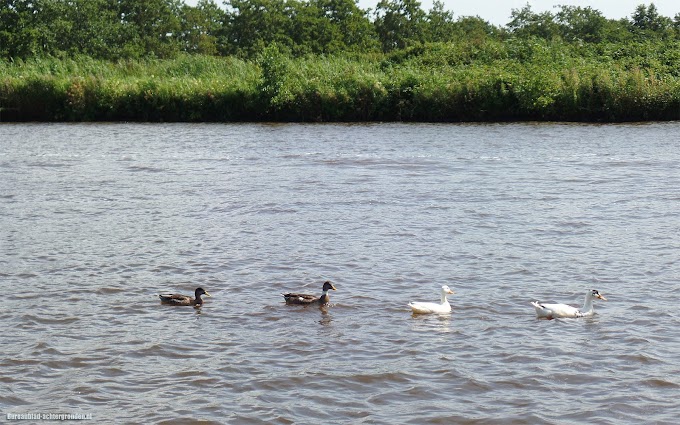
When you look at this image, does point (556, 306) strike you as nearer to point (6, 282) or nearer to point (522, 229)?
point (522, 229)

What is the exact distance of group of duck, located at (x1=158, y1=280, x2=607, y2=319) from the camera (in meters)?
11.9

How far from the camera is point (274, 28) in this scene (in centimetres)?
7369

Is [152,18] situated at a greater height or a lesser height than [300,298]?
greater

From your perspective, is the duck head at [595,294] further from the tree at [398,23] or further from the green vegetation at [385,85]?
the tree at [398,23]

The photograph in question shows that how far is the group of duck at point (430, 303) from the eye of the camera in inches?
469

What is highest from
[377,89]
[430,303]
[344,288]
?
[377,89]

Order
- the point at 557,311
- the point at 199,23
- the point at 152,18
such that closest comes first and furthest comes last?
the point at 557,311
the point at 152,18
the point at 199,23

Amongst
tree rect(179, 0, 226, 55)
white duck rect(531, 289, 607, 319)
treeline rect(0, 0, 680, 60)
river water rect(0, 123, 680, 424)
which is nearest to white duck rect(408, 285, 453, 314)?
river water rect(0, 123, 680, 424)

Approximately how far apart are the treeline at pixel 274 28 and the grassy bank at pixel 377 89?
14457 mm

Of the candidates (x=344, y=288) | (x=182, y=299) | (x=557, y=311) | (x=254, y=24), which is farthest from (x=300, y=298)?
(x=254, y=24)

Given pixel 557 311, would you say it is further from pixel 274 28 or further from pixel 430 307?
pixel 274 28

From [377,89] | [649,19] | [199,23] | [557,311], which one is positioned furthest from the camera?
[199,23]

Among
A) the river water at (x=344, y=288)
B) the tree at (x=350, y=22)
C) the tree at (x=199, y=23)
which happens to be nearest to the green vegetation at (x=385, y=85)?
the river water at (x=344, y=288)

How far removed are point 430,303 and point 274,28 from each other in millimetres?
63547
